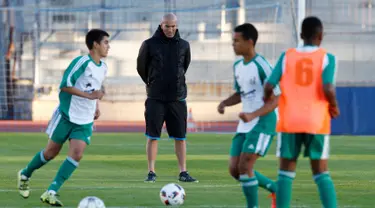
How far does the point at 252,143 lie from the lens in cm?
956

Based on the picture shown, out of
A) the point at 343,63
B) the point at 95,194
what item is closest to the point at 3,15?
the point at 343,63

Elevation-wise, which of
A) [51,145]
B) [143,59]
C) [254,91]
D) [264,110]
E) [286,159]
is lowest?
[51,145]

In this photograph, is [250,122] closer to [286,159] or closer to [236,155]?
[236,155]

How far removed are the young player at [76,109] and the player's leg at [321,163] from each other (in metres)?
2.66

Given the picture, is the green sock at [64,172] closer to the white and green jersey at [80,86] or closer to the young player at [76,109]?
the young player at [76,109]

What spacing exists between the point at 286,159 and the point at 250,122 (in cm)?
73

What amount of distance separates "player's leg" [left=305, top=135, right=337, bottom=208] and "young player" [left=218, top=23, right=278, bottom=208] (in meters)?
0.58

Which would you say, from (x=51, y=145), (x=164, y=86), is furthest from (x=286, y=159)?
(x=164, y=86)

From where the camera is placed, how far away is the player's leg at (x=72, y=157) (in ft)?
35.4

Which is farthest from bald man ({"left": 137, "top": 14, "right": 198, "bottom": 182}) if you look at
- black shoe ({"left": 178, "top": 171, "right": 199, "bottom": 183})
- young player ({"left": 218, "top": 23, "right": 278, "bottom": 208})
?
young player ({"left": 218, "top": 23, "right": 278, "bottom": 208})

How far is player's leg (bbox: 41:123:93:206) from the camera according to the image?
1080cm

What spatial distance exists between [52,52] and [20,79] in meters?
1.47

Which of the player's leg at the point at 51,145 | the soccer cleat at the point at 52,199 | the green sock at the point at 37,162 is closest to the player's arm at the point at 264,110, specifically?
the soccer cleat at the point at 52,199

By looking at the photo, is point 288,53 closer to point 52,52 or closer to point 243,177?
point 243,177
